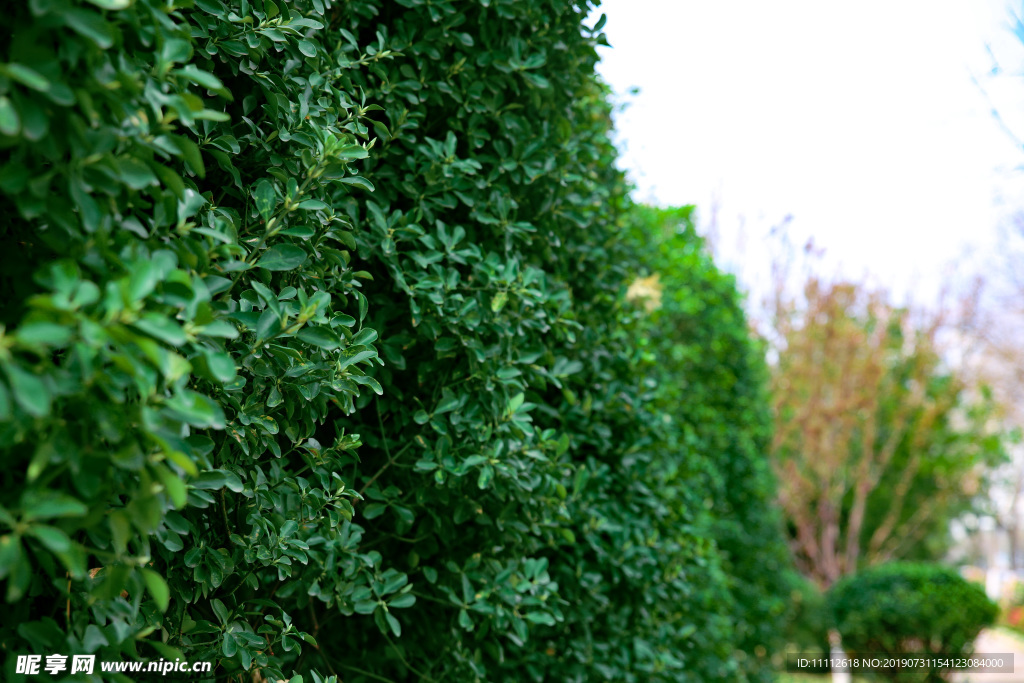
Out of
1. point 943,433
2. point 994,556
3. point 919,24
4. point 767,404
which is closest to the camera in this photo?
point 919,24

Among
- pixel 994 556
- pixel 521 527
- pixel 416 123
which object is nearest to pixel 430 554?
pixel 521 527

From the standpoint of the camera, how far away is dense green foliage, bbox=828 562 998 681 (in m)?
8.45

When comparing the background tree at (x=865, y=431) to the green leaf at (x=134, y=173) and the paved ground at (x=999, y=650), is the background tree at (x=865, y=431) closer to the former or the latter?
the paved ground at (x=999, y=650)

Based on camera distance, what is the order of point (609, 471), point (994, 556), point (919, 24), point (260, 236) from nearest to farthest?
point (260, 236)
point (609, 471)
point (919, 24)
point (994, 556)

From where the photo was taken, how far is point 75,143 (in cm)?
95

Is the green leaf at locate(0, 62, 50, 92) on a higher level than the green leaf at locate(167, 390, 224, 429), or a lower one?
higher

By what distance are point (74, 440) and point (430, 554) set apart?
4.26 ft

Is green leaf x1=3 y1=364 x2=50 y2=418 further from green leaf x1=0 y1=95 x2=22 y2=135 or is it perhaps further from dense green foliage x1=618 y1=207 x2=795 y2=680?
dense green foliage x1=618 y1=207 x2=795 y2=680

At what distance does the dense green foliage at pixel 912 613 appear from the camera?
8.45m

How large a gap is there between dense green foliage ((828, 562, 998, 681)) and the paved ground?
0.56 metres

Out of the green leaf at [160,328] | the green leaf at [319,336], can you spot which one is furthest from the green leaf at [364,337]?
the green leaf at [160,328]

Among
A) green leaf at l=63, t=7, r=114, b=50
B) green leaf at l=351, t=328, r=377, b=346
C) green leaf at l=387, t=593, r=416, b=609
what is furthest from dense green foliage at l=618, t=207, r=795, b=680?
green leaf at l=63, t=7, r=114, b=50

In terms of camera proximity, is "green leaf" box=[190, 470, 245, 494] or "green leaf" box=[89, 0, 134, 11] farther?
"green leaf" box=[190, 470, 245, 494]

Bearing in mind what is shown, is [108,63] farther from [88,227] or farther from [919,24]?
[919,24]
